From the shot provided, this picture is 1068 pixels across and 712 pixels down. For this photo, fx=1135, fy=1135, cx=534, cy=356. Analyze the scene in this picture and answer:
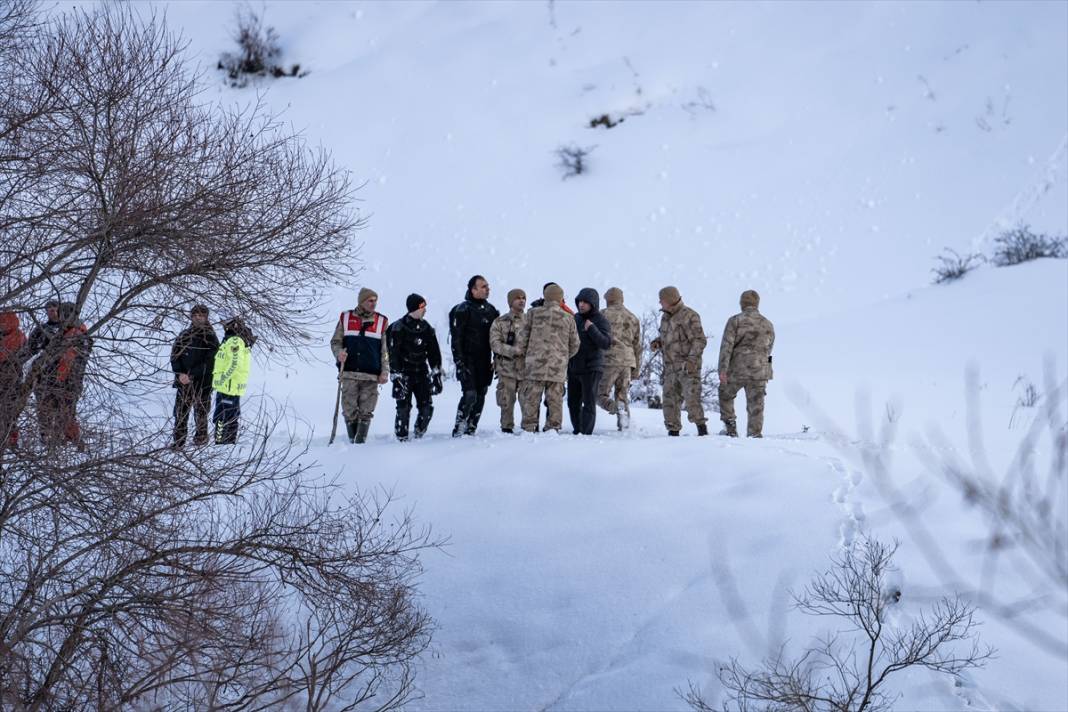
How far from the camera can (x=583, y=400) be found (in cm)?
1209

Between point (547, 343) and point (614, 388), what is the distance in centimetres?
154

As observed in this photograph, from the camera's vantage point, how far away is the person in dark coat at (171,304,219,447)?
376 inches

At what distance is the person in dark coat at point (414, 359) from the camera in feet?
37.5

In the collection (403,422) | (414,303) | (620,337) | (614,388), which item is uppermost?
(414,303)

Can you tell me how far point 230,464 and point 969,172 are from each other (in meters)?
23.7

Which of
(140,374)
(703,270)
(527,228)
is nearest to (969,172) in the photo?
(703,270)

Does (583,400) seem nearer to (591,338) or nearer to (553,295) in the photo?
(591,338)

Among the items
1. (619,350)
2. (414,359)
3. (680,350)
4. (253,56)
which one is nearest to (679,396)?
(680,350)

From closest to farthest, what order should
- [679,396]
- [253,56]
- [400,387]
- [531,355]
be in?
[531,355] < [400,387] < [679,396] < [253,56]

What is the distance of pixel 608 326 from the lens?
11.7 meters

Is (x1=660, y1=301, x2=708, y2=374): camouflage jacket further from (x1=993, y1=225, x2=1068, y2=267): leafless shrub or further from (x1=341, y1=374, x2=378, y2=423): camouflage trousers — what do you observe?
(x1=993, y1=225, x2=1068, y2=267): leafless shrub

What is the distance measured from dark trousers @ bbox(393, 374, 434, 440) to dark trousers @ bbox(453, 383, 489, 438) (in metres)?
0.37

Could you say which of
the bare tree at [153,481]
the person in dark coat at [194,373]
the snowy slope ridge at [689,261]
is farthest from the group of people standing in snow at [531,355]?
the person in dark coat at [194,373]

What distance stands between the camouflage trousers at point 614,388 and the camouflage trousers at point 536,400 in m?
0.52
